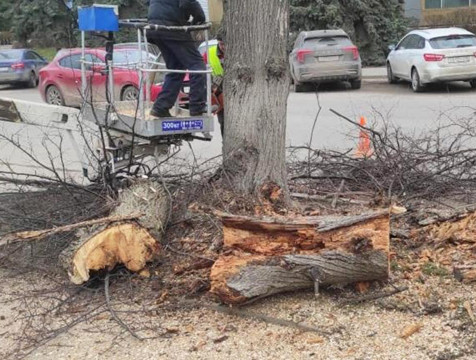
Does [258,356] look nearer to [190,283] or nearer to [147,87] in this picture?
[190,283]

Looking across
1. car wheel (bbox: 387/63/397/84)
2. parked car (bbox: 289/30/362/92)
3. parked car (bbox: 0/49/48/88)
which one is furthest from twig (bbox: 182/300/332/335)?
parked car (bbox: 0/49/48/88)

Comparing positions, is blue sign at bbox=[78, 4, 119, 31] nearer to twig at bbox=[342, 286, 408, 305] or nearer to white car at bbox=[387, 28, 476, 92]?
twig at bbox=[342, 286, 408, 305]

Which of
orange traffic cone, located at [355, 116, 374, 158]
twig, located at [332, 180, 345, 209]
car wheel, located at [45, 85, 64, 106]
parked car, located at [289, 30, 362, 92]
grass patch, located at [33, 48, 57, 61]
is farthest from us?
grass patch, located at [33, 48, 57, 61]

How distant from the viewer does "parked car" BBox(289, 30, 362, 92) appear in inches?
741

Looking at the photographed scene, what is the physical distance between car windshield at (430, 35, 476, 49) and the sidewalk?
480 cm

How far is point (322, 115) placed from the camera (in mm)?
14352

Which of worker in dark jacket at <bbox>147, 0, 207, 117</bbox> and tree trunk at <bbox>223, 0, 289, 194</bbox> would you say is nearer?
tree trunk at <bbox>223, 0, 289, 194</bbox>

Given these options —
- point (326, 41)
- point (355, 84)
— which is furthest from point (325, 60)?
point (355, 84)

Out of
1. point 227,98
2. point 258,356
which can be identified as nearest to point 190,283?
point 258,356

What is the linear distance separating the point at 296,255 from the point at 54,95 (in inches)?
601

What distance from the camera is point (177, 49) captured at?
5719mm

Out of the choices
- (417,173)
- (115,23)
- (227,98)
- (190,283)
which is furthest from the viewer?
(417,173)

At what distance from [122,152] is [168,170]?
762 mm

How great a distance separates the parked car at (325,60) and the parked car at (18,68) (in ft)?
46.7
